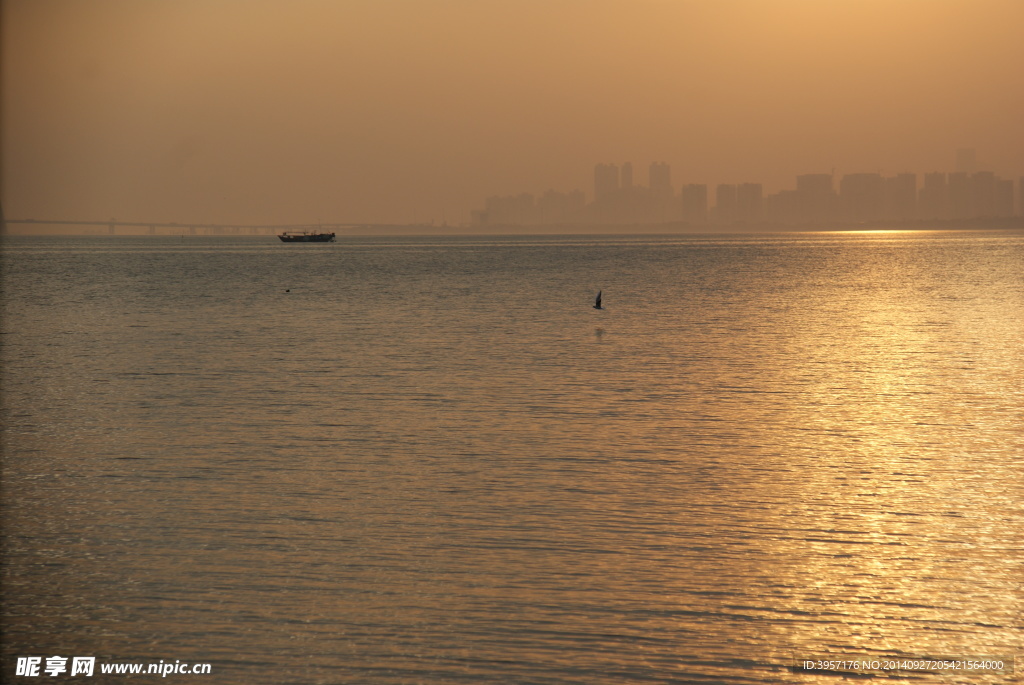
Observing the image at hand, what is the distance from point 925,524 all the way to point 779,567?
11.9 feet

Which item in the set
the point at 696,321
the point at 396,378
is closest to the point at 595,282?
the point at 696,321

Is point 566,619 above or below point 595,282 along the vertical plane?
above

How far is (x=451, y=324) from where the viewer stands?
55688 mm

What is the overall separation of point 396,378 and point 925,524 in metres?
20.2

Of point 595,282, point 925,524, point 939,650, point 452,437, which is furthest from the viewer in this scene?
point 595,282

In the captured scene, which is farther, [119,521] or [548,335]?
[548,335]

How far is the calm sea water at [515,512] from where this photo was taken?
11539 millimetres

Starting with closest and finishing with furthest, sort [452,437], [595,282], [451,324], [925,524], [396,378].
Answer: [925,524]
[452,437]
[396,378]
[451,324]
[595,282]

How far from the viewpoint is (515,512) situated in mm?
16672

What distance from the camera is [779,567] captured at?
45.3 ft

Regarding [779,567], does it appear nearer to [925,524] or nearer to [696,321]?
[925,524]

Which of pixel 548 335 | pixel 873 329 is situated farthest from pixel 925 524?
pixel 873 329

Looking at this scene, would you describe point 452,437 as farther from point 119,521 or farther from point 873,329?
point 873,329

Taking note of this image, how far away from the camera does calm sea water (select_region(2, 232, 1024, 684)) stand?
37.9 ft
